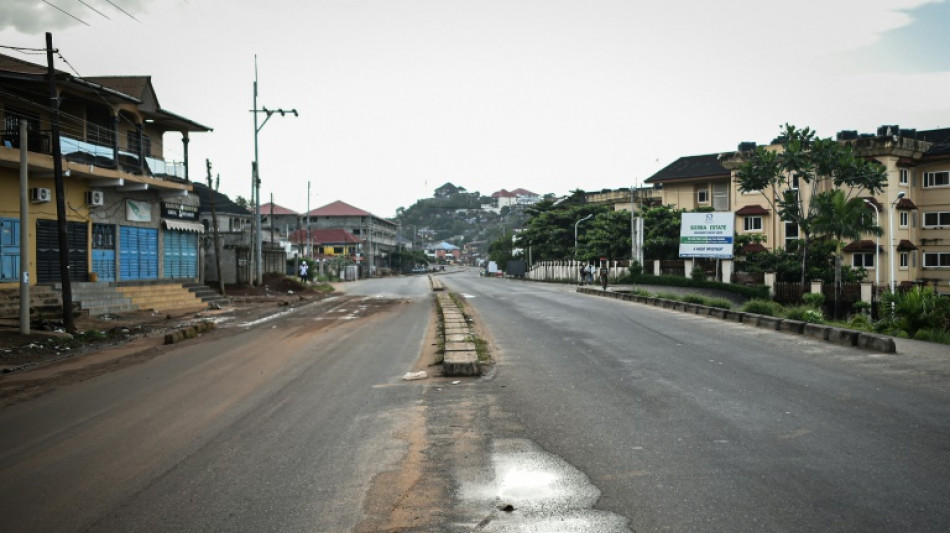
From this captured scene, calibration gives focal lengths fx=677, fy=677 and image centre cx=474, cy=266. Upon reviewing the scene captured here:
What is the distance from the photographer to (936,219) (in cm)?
4734

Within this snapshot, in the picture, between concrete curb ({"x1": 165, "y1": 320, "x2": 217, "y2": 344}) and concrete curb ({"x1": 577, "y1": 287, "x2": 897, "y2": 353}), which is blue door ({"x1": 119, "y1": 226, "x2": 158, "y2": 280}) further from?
concrete curb ({"x1": 577, "y1": 287, "x2": 897, "y2": 353})

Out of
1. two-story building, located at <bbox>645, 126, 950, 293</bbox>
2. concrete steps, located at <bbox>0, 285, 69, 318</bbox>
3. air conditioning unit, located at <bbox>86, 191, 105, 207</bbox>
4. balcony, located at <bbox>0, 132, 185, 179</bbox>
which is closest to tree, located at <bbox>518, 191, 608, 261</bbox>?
two-story building, located at <bbox>645, 126, 950, 293</bbox>

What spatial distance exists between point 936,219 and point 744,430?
168 ft

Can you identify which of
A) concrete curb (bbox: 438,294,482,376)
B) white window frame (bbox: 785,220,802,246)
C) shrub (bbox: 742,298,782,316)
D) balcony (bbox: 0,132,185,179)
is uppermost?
balcony (bbox: 0,132,185,179)

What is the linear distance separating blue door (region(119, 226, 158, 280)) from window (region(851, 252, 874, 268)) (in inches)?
1707

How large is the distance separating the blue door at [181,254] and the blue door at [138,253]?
1003 mm

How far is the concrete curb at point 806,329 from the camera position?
1152 cm

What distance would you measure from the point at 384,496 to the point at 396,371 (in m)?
5.52

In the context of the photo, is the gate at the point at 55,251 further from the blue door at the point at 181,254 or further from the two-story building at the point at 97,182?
the blue door at the point at 181,254

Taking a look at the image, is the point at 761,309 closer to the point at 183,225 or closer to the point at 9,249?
the point at 9,249

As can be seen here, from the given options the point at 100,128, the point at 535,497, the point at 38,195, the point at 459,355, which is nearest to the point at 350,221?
the point at 100,128

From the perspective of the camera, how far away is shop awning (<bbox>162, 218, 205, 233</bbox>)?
1166 inches

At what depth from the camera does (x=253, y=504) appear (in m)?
4.64

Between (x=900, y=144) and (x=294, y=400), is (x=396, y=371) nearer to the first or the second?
(x=294, y=400)
